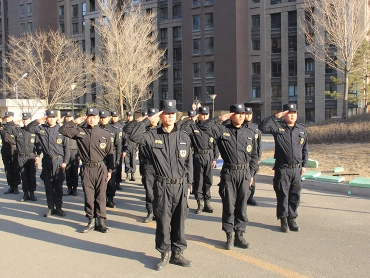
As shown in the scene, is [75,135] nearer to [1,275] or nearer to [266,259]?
[1,275]

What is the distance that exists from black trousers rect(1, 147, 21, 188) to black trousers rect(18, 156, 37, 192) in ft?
3.34

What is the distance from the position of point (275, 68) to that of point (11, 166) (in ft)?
143

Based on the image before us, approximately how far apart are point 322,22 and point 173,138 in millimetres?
20890

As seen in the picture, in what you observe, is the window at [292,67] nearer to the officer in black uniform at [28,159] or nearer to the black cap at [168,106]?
the officer in black uniform at [28,159]

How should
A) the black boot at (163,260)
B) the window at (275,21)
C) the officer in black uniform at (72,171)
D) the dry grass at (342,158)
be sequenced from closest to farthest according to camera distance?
the black boot at (163,260), the officer in black uniform at (72,171), the dry grass at (342,158), the window at (275,21)

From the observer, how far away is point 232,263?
4789 mm

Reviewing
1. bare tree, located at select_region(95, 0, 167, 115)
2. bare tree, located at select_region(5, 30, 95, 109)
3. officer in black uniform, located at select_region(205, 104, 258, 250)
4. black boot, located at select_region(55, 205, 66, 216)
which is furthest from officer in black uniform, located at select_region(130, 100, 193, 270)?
bare tree, located at select_region(5, 30, 95, 109)

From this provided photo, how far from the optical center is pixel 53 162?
298 inches

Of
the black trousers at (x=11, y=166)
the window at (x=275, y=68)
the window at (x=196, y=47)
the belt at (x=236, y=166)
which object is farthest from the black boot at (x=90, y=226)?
the window at (x=275, y=68)

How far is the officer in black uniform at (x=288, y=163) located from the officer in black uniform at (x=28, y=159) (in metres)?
5.80

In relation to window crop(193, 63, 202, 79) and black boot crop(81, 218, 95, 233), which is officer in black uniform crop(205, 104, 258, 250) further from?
window crop(193, 63, 202, 79)

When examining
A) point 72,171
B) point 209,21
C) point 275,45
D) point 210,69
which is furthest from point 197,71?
point 72,171

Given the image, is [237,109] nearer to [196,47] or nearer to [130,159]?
[130,159]

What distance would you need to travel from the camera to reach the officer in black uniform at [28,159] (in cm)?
884
